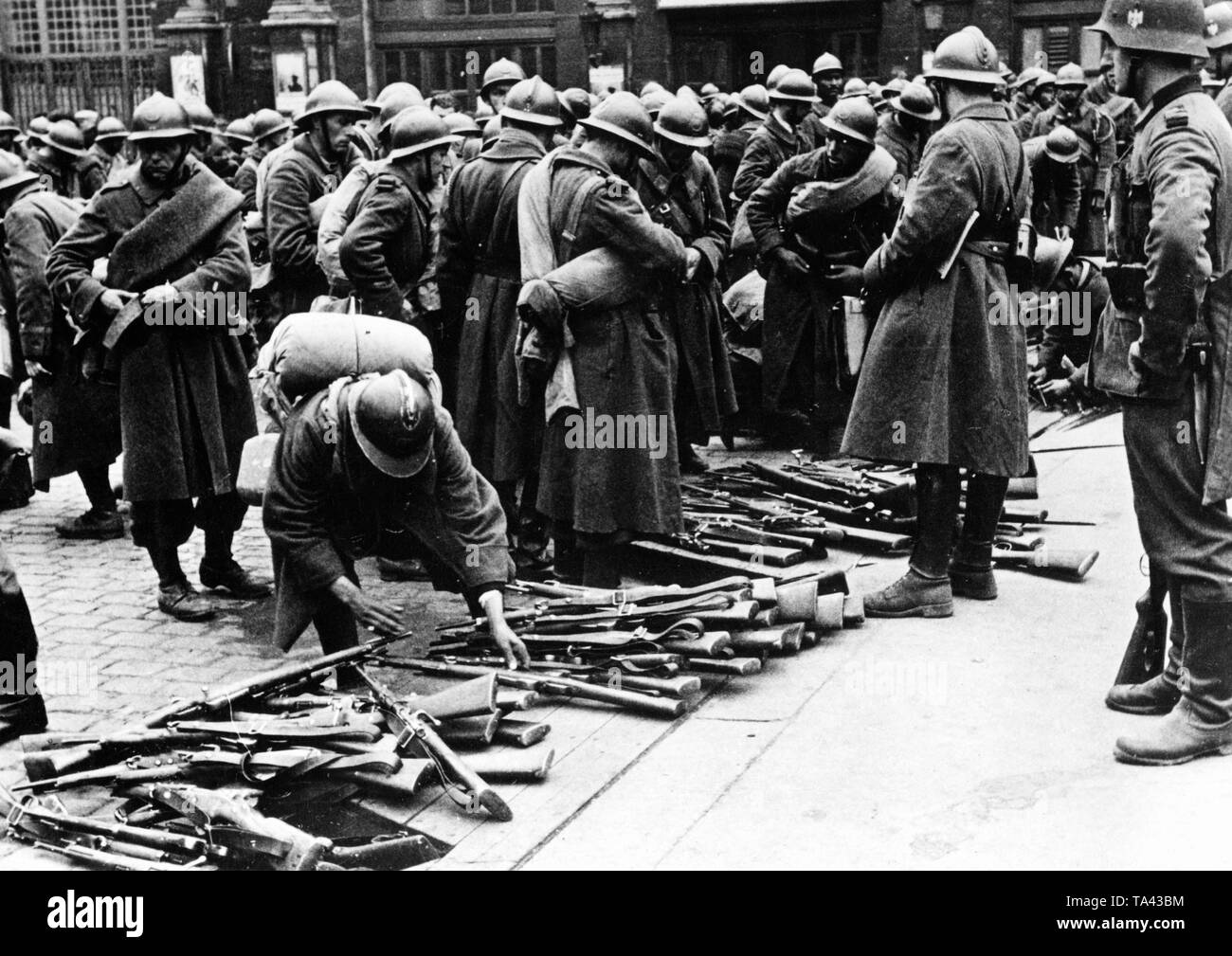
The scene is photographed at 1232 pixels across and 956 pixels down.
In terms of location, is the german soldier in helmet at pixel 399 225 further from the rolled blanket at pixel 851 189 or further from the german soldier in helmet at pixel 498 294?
the rolled blanket at pixel 851 189

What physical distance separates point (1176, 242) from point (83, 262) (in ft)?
15.9

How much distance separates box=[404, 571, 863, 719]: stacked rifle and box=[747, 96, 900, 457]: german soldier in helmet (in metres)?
3.45

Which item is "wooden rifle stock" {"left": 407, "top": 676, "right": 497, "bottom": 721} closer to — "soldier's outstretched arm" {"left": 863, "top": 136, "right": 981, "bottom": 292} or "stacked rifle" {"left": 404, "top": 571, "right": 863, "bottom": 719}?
"stacked rifle" {"left": 404, "top": 571, "right": 863, "bottom": 719}

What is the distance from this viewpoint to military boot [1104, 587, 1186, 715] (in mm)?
5371

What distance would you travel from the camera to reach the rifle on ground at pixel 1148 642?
548 centimetres

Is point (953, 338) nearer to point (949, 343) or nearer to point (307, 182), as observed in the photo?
point (949, 343)

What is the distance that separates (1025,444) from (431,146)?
3255 mm

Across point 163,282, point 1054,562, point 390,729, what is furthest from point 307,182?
point 1054,562

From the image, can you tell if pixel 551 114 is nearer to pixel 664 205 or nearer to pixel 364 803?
pixel 664 205

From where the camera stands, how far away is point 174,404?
23.9ft

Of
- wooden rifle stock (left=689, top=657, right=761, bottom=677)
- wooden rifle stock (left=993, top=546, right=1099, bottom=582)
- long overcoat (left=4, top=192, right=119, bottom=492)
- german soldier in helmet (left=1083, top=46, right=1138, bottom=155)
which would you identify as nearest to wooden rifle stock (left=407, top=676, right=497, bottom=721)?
wooden rifle stock (left=689, top=657, right=761, bottom=677)
